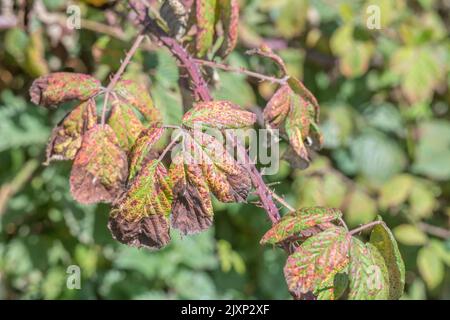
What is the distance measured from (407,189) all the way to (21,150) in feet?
4.55

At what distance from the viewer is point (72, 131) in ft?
4.45

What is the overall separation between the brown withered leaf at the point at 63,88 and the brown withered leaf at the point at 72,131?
2cm

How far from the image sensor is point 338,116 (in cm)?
249

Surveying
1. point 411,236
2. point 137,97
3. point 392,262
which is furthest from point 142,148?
point 411,236

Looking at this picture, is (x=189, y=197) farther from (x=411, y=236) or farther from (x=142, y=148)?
(x=411, y=236)

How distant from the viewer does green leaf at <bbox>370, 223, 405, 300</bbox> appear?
1131 mm

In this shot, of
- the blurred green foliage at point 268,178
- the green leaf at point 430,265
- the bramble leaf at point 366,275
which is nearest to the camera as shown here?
the bramble leaf at point 366,275

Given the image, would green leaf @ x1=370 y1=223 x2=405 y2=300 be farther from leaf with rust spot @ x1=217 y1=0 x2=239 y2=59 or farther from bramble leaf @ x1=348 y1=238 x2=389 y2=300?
leaf with rust spot @ x1=217 y1=0 x2=239 y2=59

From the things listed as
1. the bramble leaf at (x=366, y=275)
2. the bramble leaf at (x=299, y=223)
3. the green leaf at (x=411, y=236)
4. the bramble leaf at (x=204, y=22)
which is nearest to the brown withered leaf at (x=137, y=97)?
the bramble leaf at (x=204, y=22)

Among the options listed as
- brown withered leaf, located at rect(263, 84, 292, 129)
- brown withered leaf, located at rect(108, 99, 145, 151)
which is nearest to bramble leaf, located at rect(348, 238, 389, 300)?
brown withered leaf, located at rect(263, 84, 292, 129)

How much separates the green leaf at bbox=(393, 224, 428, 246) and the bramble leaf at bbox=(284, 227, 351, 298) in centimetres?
143

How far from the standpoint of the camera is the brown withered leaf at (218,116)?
1167 mm

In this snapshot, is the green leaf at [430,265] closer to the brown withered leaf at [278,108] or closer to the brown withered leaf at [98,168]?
the brown withered leaf at [278,108]

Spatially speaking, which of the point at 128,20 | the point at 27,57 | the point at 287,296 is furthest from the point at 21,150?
the point at 287,296
